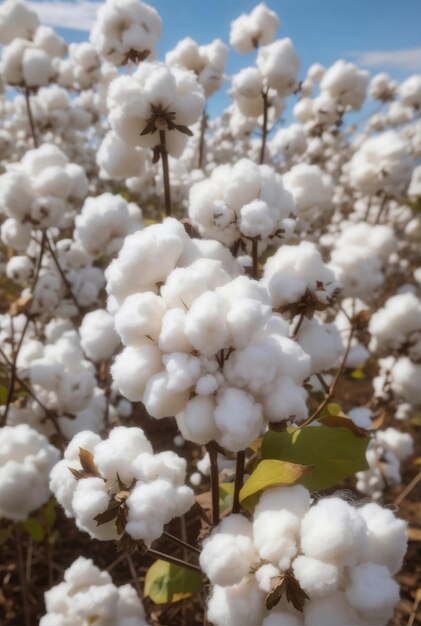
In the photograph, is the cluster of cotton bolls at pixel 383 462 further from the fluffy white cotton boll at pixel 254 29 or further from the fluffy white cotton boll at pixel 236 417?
the fluffy white cotton boll at pixel 254 29

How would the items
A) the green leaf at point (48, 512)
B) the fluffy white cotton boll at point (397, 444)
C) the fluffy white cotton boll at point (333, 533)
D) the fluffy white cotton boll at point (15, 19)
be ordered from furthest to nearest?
the fluffy white cotton boll at point (15, 19) → the fluffy white cotton boll at point (397, 444) → the green leaf at point (48, 512) → the fluffy white cotton boll at point (333, 533)

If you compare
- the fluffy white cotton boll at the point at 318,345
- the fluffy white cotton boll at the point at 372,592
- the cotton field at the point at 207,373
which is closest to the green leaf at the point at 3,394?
the cotton field at the point at 207,373

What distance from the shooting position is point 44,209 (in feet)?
5.82

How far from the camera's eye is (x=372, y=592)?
74cm

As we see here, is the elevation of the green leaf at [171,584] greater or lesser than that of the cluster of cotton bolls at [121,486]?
lesser

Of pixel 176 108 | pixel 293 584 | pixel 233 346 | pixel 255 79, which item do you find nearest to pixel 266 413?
pixel 233 346

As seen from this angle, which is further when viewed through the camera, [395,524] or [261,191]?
[261,191]

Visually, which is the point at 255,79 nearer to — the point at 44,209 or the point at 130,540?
the point at 44,209

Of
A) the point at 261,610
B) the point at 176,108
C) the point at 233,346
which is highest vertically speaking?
the point at 176,108

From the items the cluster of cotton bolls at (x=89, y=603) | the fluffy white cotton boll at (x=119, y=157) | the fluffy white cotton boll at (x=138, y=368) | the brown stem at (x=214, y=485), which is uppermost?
the fluffy white cotton boll at (x=119, y=157)

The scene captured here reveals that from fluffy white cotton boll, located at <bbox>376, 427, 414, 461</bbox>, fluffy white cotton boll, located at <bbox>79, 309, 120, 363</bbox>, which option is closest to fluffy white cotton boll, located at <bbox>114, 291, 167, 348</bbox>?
fluffy white cotton boll, located at <bbox>79, 309, 120, 363</bbox>

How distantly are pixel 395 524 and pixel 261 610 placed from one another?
0.25 m

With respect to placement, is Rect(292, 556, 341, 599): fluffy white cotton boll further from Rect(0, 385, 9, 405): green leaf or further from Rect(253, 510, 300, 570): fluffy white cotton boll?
Rect(0, 385, 9, 405): green leaf

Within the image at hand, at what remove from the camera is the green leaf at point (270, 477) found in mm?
802
